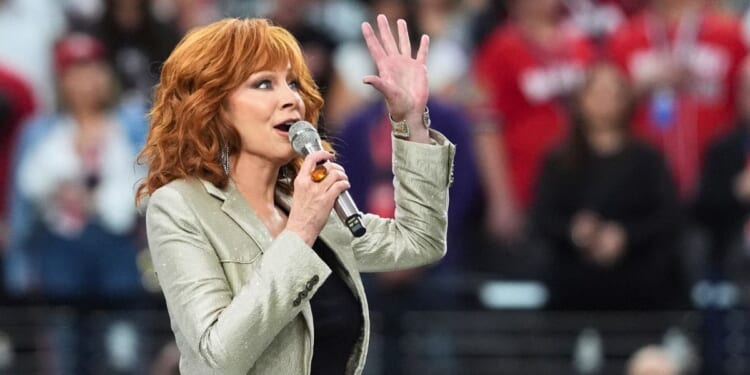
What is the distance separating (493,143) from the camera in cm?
782

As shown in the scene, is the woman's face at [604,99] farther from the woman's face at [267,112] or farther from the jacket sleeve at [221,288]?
the jacket sleeve at [221,288]

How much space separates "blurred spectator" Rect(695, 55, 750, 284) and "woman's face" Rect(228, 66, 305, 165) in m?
4.33

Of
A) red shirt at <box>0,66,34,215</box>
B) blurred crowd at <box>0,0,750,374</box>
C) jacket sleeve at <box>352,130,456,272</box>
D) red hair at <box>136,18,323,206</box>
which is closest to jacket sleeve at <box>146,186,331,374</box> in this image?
red hair at <box>136,18,323,206</box>

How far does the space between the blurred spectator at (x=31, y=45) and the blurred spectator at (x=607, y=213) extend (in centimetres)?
262

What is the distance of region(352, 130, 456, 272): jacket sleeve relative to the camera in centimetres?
358

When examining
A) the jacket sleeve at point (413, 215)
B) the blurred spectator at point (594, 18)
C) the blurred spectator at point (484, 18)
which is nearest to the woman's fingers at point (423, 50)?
the jacket sleeve at point (413, 215)

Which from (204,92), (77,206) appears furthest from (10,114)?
(204,92)

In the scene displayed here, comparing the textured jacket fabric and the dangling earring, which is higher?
the dangling earring

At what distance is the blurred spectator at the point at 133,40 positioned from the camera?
26.8 feet

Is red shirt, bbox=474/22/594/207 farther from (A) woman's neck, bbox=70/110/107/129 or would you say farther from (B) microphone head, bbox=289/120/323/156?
(B) microphone head, bbox=289/120/323/156

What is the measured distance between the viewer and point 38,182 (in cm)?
773

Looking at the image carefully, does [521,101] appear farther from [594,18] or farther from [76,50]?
[76,50]

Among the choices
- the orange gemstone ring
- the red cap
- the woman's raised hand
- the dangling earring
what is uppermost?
the red cap

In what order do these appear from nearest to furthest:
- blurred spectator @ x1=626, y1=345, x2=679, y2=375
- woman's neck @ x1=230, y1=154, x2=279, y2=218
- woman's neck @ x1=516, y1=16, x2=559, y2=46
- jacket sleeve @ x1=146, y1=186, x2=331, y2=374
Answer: jacket sleeve @ x1=146, y1=186, x2=331, y2=374 < woman's neck @ x1=230, y1=154, x2=279, y2=218 < blurred spectator @ x1=626, y1=345, x2=679, y2=375 < woman's neck @ x1=516, y1=16, x2=559, y2=46
